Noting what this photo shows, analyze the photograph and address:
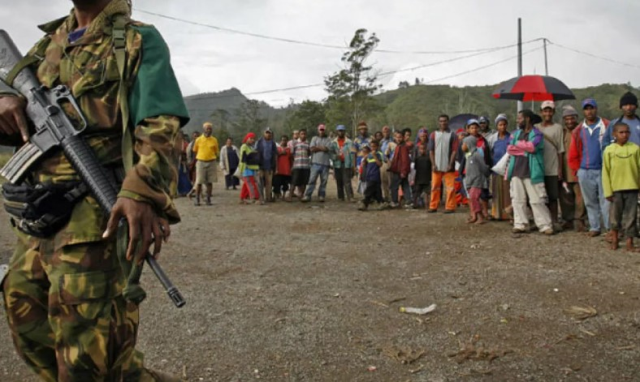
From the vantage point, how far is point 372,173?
10.0 metres

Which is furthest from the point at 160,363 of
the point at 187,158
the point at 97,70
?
the point at 187,158

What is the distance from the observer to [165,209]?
1692 millimetres

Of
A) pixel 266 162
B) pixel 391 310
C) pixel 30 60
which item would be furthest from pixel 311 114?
pixel 30 60

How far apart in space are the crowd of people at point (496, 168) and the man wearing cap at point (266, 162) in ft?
0.07

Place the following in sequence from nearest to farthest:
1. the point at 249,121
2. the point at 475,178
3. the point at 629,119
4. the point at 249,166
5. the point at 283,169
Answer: the point at 629,119
the point at 475,178
the point at 249,166
the point at 283,169
the point at 249,121

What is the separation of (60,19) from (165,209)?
1.03 meters

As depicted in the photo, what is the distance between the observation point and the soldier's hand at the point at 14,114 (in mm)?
1887

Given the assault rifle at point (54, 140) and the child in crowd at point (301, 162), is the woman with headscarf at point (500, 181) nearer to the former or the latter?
the child in crowd at point (301, 162)

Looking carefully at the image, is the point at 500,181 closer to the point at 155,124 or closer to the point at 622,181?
the point at 622,181

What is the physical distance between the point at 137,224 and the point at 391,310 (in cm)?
277

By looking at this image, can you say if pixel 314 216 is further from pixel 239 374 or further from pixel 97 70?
pixel 97 70

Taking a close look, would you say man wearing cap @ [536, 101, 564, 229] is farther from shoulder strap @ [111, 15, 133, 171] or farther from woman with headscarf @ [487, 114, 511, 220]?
shoulder strap @ [111, 15, 133, 171]

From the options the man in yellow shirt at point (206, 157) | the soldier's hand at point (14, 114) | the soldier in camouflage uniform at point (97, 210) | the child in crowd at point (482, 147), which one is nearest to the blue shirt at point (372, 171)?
the child in crowd at point (482, 147)

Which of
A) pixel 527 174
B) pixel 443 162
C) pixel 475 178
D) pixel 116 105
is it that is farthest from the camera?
pixel 443 162
